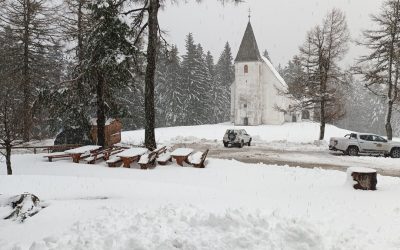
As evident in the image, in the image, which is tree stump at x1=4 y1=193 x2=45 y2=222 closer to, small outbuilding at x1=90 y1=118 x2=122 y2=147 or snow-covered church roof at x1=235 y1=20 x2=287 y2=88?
small outbuilding at x1=90 y1=118 x2=122 y2=147

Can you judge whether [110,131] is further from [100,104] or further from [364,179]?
[364,179]

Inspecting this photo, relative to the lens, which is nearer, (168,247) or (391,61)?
(168,247)

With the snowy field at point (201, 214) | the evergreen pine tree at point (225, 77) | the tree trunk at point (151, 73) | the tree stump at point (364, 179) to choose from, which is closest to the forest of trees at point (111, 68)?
the tree trunk at point (151, 73)

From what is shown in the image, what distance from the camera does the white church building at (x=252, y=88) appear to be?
2216 inches

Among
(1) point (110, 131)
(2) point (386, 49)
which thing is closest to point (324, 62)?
(2) point (386, 49)

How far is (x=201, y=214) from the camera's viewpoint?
284 inches

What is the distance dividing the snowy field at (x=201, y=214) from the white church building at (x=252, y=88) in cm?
4399

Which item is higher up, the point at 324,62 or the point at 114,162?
the point at 324,62

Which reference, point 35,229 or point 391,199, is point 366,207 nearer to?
point 391,199

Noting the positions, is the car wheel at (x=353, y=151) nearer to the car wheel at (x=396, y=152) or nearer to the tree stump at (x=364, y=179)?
the car wheel at (x=396, y=152)

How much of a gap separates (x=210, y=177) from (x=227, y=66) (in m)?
64.8

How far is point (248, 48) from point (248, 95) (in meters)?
6.98

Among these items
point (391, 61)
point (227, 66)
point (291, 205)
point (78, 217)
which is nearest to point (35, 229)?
point (78, 217)

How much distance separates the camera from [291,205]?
29.5 feet
